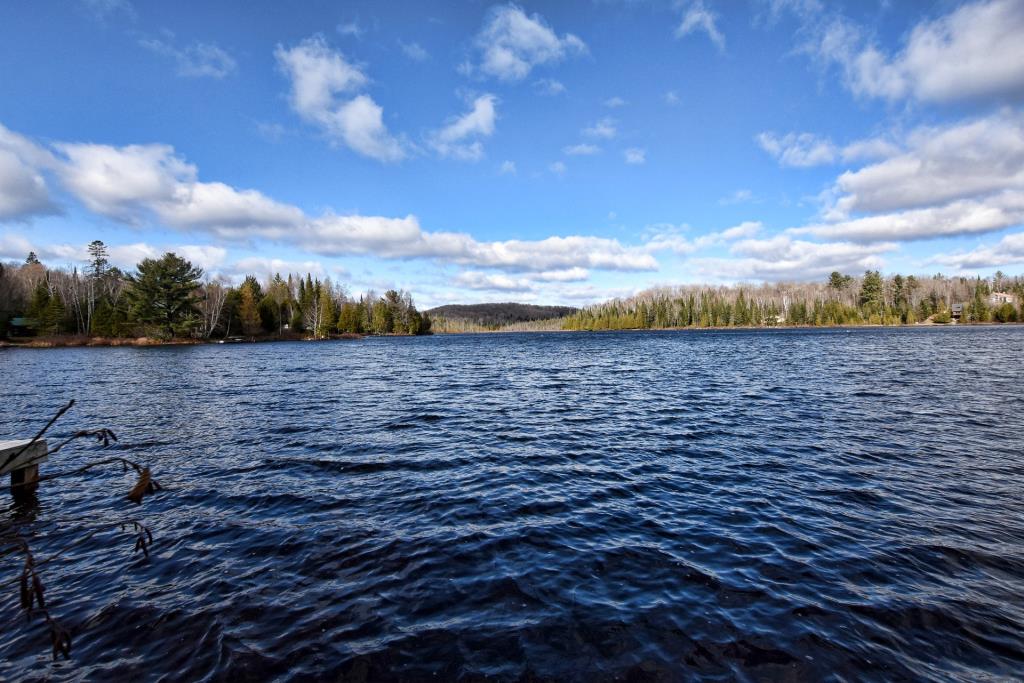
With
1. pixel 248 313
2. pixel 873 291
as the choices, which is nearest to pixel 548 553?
pixel 248 313

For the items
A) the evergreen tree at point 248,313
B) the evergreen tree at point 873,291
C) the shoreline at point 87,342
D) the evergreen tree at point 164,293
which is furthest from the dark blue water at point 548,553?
the evergreen tree at point 873,291

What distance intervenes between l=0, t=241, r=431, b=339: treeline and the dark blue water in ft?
271

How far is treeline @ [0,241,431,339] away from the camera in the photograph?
89500 millimetres

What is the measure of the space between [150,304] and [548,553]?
4174 inches

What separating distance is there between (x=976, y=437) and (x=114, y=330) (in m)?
126

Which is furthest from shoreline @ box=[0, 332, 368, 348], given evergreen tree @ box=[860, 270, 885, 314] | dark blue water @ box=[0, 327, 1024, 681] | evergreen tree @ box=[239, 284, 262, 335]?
evergreen tree @ box=[860, 270, 885, 314]

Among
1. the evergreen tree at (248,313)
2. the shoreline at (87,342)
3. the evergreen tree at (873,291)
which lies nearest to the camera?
the shoreline at (87,342)

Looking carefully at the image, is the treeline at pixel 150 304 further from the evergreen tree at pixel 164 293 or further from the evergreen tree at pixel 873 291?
the evergreen tree at pixel 873 291

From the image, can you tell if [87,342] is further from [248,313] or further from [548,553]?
[548,553]

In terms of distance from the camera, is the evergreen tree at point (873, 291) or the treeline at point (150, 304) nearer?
the treeline at point (150, 304)

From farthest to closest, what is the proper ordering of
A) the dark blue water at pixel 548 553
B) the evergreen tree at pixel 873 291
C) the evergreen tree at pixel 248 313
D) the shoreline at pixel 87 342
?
the evergreen tree at pixel 873 291
the evergreen tree at pixel 248 313
the shoreline at pixel 87 342
the dark blue water at pixel 548 553

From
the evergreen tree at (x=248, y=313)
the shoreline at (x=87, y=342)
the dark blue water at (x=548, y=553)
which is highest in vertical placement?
the evergreen tree at (x=248, y=313)

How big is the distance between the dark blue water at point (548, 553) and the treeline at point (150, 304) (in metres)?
82.7

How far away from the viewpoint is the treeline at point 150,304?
3524 inches
